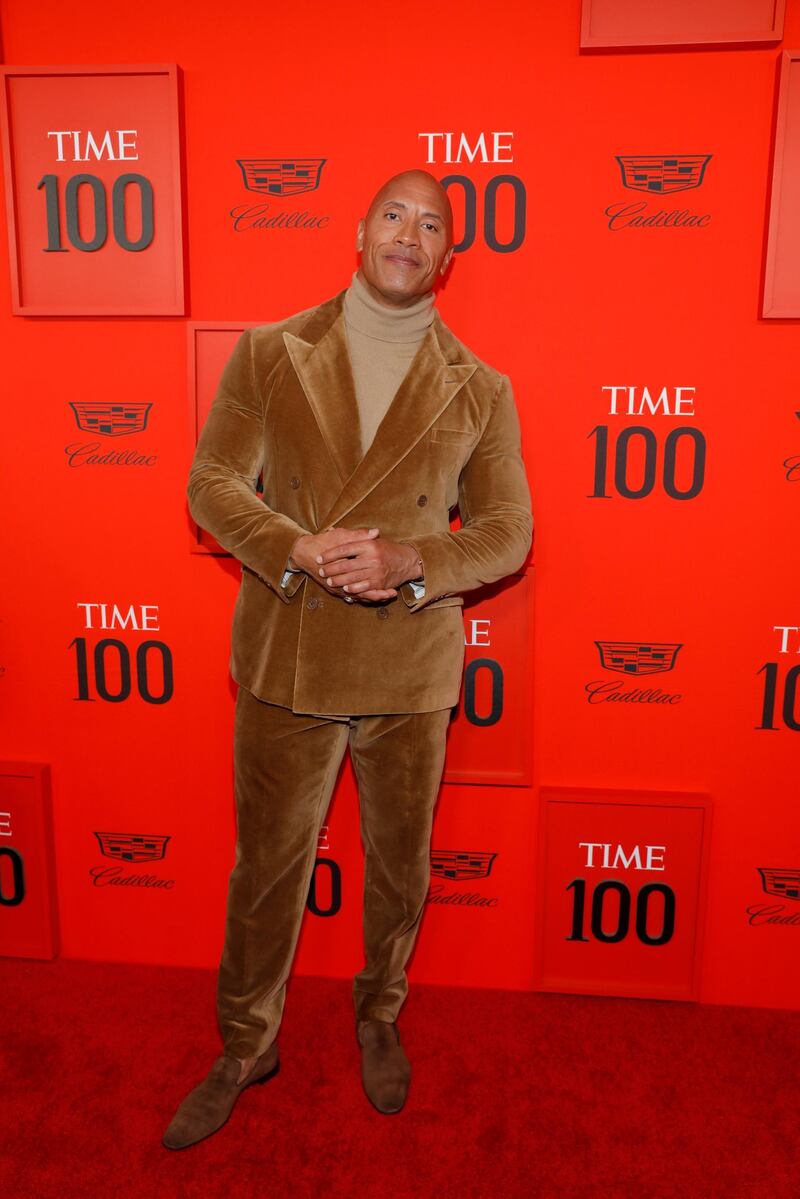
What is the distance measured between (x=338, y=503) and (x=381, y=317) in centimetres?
42

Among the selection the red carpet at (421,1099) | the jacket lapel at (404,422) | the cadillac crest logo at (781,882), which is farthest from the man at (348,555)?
the cadillac crest logo at (781,882)

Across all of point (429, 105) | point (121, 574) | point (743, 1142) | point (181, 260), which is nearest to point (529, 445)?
point (429, 105)

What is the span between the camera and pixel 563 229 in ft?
7.37

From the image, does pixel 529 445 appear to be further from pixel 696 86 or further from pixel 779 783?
pixel 779 783

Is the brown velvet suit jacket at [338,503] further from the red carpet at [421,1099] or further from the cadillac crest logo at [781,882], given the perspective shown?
the cadillac crest logo at [781,882]

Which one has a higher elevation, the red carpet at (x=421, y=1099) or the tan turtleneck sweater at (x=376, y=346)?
the tan turtleneck sweater at (x=376, y=346)

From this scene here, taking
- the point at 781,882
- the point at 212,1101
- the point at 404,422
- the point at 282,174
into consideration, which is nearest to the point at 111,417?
the point at 282,174

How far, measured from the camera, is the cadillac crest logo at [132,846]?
8.62ft

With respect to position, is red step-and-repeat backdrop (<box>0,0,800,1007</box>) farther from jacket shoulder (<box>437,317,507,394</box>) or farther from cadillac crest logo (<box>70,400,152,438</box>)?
jacket shoulder (<box>437,317,507,394</box>)

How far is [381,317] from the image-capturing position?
1.98 m

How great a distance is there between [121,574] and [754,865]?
6.26ft

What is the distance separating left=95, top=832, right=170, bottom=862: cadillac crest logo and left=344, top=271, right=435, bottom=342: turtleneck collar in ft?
5.06

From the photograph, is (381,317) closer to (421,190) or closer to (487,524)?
(421,190)

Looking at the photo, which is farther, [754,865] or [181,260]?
[754,865]
